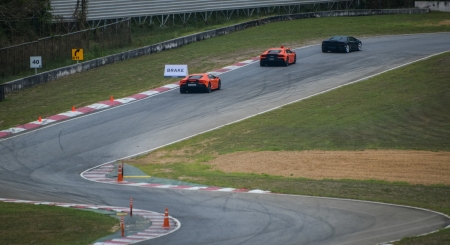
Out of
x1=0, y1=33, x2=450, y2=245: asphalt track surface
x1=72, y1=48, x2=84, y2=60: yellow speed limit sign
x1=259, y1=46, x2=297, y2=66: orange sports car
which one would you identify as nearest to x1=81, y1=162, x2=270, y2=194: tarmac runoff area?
x1=0, y1=33, x2=450, y2=245: asphalt track surface

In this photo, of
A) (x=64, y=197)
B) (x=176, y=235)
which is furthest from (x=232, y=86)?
(x=176, y=235)

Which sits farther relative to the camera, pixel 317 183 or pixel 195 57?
pixel 195 57

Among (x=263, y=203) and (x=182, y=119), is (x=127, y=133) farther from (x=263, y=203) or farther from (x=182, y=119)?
(x=263, y=203)

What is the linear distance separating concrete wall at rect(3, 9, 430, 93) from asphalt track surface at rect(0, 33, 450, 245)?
8477mm

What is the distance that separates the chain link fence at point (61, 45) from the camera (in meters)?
49.4

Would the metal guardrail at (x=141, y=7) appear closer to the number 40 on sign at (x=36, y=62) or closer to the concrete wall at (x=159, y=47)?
the concrete wall at (x=159, y=47)

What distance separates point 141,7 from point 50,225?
46.7 metres

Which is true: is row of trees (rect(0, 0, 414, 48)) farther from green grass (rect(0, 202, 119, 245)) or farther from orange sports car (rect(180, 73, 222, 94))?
green grass (rect(0, 202, 119, 245))

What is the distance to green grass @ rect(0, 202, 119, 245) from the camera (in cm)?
1915

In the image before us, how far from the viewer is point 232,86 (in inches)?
1805

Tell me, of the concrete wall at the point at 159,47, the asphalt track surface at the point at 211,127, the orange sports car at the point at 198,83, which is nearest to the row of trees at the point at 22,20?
the concrete wall at the point at 159,47

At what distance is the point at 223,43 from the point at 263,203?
36702 mm

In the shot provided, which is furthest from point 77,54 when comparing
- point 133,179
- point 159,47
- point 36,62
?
point 133,179

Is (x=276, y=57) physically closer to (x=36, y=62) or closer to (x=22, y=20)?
(x=36, y=62)
